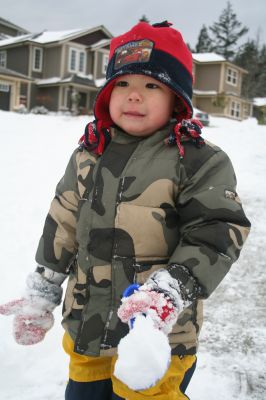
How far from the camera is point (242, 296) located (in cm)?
362

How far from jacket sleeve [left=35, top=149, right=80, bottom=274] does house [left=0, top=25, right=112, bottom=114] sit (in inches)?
1018

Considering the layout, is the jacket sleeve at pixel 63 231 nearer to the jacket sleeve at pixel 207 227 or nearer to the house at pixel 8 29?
the jacket sleeve at pixel 207 227

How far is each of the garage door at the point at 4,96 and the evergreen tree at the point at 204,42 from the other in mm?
36585

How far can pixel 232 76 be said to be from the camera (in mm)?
35469

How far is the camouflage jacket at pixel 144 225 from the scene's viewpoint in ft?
5.07

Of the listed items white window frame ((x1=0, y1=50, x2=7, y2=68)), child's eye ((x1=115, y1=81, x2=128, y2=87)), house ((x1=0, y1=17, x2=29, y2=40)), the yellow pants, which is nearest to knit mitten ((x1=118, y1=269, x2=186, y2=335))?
the yellow pants

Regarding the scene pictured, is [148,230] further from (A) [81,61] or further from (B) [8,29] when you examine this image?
(B) [8,29]

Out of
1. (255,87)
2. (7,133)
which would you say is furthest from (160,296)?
(255,87)

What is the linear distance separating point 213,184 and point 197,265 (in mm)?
332

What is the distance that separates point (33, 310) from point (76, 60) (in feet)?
93.4

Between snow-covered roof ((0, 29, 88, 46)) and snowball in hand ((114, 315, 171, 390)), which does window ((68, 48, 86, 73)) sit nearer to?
snow-covered roof ((0, 29, 88, 46))

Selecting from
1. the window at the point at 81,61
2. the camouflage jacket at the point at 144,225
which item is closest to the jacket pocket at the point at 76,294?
the camouflage jacket at the point at 144,225

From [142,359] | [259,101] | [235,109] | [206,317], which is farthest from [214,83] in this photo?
[142,359]

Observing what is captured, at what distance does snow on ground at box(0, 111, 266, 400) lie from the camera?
8.16 ft
